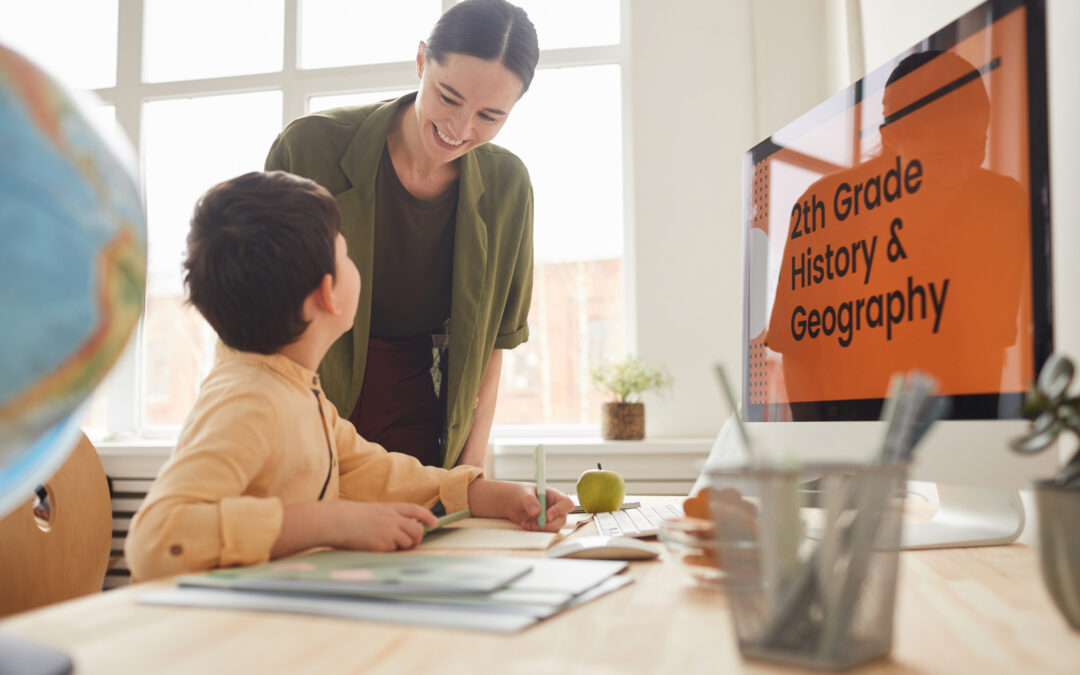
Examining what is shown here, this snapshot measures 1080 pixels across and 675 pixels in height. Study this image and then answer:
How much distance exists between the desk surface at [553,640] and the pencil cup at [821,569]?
0.02 m

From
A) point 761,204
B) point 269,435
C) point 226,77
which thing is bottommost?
point 269,435

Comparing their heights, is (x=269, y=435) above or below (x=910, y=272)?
below

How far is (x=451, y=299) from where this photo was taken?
1699 millimetres

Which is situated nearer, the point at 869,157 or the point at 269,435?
the point at 269,435

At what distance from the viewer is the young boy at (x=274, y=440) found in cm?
72

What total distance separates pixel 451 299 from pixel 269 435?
2.95 feet

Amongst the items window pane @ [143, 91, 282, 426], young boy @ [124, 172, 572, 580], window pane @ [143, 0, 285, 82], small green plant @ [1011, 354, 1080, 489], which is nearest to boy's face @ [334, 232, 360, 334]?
young boy @ [124, 172, 572, 580]

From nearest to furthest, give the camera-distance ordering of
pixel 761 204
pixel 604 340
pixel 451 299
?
pixel 761 204 < pixel 451 299 < pixel 604 340

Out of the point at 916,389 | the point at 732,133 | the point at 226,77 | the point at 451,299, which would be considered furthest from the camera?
the point at 226,77

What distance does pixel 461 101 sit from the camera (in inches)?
59.6

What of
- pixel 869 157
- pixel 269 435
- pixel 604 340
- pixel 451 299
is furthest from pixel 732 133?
pixel 269 435

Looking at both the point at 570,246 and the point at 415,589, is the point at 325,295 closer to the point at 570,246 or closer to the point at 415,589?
the point at 415,589

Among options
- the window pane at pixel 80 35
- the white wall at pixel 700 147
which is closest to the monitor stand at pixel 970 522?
the white wall at pixel 700 147

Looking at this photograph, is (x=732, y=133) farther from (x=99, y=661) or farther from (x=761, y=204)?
(x=99, y=661)
